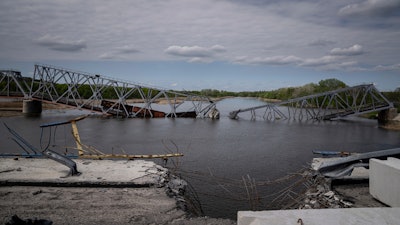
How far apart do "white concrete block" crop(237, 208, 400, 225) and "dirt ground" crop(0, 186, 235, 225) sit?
3780 mm

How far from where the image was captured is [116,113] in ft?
160

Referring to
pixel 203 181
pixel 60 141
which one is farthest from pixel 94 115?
pixel 203 181

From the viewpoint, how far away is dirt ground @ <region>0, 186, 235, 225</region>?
812cm

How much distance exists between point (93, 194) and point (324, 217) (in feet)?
24.3

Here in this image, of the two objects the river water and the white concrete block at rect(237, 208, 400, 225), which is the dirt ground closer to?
the river water

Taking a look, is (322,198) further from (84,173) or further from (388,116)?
(388,116)

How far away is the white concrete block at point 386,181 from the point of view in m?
7.51

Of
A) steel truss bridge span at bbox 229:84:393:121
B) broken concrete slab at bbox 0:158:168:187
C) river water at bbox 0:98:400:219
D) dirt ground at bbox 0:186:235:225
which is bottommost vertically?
river water at bbox 0:98:400:219

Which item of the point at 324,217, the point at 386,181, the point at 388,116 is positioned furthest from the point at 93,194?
the point at 388,116

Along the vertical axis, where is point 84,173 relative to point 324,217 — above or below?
below

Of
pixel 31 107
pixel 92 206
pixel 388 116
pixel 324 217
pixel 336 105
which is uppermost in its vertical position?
pixel 336 105

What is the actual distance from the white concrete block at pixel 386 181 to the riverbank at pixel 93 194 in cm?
399

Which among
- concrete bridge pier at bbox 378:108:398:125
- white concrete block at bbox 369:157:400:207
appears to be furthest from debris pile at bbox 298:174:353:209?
concrete bridge pier at bbox 378:108:398:125

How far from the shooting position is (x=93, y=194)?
9.96 metres
